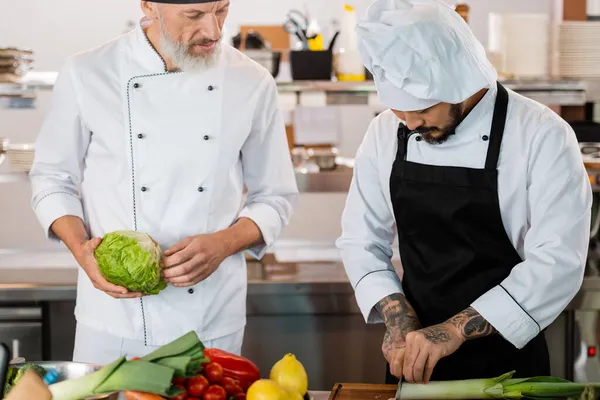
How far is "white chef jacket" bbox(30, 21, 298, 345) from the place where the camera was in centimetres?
247

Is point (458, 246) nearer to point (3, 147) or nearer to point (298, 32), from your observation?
point (298, 32)

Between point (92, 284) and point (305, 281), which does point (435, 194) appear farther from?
point (305, 281)

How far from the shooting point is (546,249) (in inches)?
83.4

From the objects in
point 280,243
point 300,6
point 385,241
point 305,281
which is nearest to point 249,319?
point 305,281

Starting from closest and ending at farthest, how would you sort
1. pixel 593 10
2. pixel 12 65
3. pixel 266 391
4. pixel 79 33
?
pixel 266 391, pixel 12 65, pixel 593 10, pixel 79 33

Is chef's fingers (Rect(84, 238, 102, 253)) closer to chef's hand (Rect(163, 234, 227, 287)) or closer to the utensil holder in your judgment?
chef's hand (Rect(163, 234, 227, 287))

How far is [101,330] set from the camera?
2.50m

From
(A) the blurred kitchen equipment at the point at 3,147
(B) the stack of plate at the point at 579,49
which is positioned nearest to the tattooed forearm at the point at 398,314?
(B) the stack of plate at the point at 579,49

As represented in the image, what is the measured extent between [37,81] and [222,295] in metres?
1.53

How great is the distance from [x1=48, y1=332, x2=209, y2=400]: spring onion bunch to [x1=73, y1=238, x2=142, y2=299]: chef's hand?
1.87ft

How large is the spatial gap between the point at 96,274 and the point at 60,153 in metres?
0.42

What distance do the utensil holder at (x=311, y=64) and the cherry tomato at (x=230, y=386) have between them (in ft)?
6.55

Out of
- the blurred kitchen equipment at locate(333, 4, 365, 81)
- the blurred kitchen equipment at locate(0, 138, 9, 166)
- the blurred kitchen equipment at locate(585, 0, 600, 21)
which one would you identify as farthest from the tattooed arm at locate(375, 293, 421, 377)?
the blurred kitchen equipment at locate(585, 0, 600, 21)

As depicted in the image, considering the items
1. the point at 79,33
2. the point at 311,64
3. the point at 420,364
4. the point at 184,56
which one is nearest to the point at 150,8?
the point at 184,56
